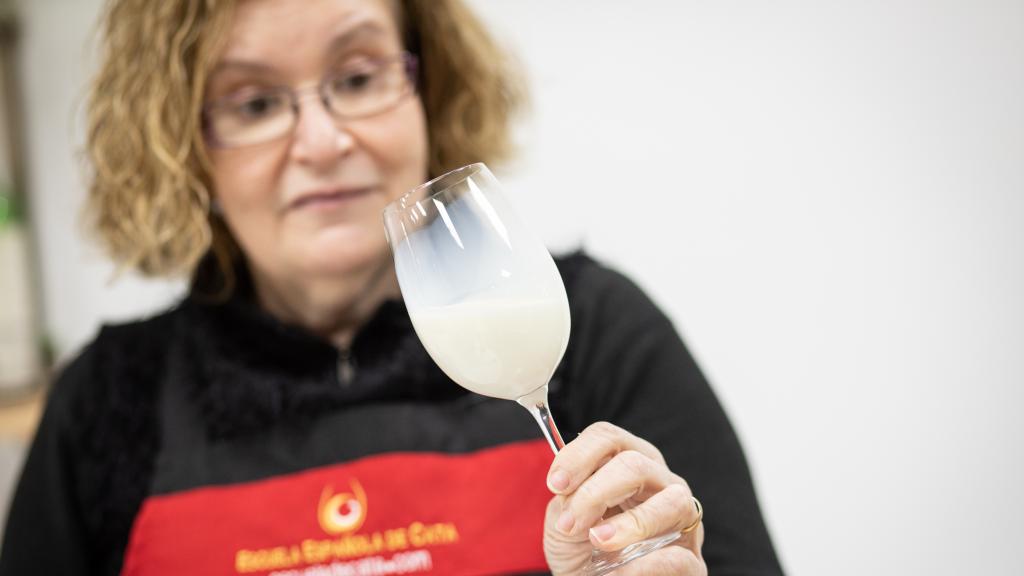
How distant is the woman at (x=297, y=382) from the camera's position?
1.01 meters

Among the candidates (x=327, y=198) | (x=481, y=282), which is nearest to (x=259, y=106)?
(x=327, y=198)

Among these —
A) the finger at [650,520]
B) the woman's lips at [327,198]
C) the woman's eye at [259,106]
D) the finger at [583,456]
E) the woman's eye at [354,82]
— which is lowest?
the finger at [650,520]

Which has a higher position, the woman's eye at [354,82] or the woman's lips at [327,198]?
the woman's eye at [354,82]

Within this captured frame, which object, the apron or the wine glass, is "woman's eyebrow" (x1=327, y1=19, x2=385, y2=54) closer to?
the wine glass

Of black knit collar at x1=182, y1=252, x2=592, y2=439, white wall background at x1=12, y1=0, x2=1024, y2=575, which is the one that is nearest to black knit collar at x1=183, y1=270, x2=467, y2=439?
black knit collar at x1=182, y1=252, x2=592, y2=439

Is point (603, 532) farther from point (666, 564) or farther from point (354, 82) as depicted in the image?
point (354, 82)

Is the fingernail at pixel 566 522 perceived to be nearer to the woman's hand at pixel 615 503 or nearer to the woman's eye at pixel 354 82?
the woman's hand at pixel 615 503

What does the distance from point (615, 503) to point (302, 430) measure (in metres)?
0.60

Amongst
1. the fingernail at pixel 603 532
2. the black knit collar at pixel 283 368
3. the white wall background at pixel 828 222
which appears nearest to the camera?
the fingernail at pixel 603 532

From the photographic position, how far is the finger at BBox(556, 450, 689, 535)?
24.7 inches

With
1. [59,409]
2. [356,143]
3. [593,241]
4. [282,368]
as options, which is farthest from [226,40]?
[593,241]

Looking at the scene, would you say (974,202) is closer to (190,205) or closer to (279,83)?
(279,83)

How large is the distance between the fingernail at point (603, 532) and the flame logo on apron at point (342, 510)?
49cm

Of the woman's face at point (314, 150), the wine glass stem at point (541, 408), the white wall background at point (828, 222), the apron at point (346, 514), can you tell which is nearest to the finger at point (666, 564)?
the wine glass stem at point (541, 408)
